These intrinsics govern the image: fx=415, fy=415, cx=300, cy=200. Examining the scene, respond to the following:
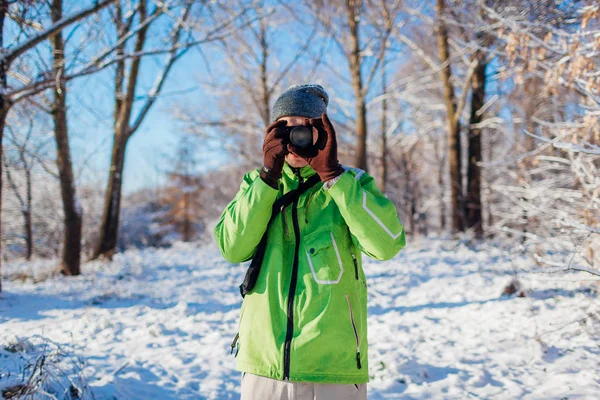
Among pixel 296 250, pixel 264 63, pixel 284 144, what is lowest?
pixel 296 250

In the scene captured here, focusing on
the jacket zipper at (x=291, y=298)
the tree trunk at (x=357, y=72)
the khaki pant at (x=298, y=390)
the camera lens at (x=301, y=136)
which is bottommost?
the khaki pant at (x=298, y=390)

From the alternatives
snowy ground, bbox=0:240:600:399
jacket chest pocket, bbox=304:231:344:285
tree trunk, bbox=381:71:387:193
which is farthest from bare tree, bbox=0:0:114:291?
tree trunk, bbox=381:71:387:193

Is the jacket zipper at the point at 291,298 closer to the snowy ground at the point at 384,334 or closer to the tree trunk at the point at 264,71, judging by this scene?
the snowy ground at the point at 384,334

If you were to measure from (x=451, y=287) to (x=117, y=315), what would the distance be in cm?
449

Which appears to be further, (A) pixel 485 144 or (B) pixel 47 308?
(A) pixel 485 144

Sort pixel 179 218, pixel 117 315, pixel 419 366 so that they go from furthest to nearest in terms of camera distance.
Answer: pixel 179 218
pixel 117 315
pixel 419 366

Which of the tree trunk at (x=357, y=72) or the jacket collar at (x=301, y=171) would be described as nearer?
the jacket collar at (x=301, y=171)

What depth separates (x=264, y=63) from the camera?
12.8m

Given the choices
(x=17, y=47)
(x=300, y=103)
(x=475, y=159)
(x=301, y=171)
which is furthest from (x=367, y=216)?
(x=475, y=159)

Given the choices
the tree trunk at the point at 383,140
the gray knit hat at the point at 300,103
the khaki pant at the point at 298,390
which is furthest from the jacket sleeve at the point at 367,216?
the tree trunk at the point at 383,140

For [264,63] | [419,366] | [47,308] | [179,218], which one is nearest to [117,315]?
[47,308]

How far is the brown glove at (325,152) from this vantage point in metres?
1.49

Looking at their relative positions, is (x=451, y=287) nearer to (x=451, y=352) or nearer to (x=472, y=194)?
(x=451, y=352)

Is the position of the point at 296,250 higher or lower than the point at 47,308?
higher
